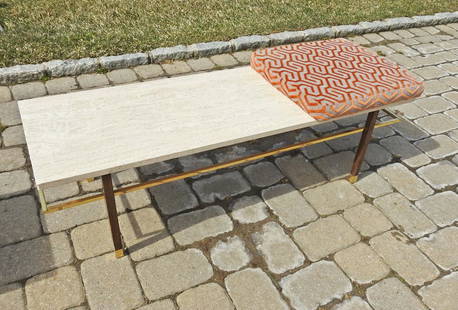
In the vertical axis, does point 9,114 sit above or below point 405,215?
above

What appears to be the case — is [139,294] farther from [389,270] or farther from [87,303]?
[389,270]

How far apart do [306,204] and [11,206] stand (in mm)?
2217

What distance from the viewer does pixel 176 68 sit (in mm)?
4793

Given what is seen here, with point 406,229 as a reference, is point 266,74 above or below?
above

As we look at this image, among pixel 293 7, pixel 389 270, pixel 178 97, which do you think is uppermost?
pixel 178 97

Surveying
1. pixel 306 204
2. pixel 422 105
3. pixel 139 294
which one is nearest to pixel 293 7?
pixel 422 105

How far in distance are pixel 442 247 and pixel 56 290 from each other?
8.70ft

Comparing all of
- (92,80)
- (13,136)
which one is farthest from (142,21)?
(13,136)

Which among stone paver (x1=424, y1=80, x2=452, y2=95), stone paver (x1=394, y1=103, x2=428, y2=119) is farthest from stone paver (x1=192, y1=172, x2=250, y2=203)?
stone paver (x1=424, y1=80, x2=452, y2=95)

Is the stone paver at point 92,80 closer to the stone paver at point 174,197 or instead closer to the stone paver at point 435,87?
the stone paver at point 174,197

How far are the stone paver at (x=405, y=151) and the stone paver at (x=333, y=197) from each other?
74 cm

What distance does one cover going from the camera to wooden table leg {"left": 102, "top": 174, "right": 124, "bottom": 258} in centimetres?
234

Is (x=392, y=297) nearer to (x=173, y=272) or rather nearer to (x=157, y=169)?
(x=173, y=272)

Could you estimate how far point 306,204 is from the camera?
3.23 meters
